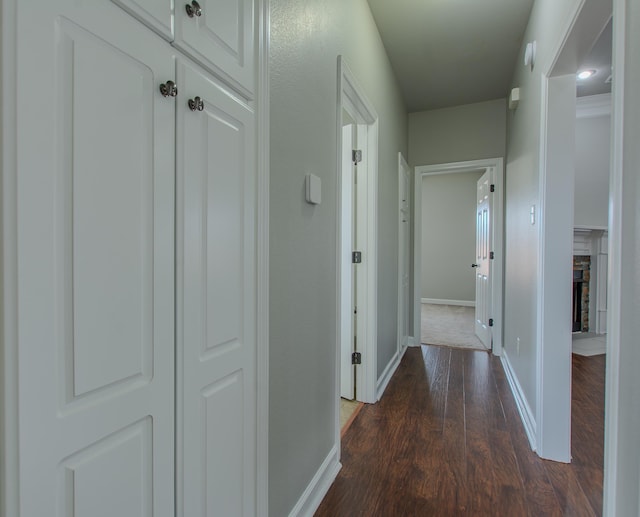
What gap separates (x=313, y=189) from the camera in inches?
60.3

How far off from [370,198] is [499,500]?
74.0 inches

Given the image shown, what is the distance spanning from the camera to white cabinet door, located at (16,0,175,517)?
530 mm

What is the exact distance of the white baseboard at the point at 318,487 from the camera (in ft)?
4.85

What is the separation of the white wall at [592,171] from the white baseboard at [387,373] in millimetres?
2844

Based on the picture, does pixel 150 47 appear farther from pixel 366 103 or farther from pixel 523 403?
pixel 523 403

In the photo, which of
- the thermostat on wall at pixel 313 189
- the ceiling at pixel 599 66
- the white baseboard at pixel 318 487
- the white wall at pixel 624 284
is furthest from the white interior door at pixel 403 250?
the white wall at pixel 624 284

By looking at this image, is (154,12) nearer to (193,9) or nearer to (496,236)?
(193,9)

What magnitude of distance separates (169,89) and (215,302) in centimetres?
50

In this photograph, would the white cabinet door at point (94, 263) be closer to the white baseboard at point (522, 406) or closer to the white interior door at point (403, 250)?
the white baseboard at point (522, 406)

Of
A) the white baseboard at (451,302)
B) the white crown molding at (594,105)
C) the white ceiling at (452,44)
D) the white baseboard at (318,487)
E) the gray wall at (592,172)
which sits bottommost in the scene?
the white baseboard at (318,487)

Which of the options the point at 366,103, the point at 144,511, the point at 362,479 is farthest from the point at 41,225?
the point at 366,103

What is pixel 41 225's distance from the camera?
0.54m

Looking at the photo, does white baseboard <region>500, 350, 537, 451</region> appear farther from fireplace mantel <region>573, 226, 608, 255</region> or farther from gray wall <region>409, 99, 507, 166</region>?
gray wall <region>409, 99, 507, 166</region>

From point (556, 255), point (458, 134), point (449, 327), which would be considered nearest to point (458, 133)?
point (458, 134)
